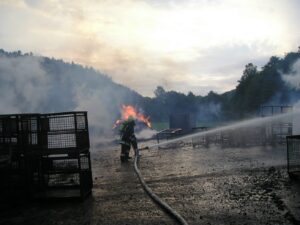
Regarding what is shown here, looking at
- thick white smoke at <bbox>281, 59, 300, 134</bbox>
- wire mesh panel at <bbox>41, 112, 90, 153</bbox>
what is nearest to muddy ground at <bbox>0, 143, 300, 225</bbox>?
wire mesh panel at <bbox>41, 112, 90, 153</bbox>

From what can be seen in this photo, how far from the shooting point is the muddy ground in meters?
7.04

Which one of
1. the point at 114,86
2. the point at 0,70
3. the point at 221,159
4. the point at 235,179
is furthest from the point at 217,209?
the point at 114,86

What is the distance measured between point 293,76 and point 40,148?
4646cm

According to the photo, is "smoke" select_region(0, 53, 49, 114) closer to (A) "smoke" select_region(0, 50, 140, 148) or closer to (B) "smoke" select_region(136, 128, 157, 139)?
(A) "smoke" select_region(0, 50, 140, 148)

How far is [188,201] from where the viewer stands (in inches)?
327

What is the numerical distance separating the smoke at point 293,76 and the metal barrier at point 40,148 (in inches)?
1555

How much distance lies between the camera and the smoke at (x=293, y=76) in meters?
45.2

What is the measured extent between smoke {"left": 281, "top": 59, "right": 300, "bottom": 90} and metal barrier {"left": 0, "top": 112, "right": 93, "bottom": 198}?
3949 centimetres

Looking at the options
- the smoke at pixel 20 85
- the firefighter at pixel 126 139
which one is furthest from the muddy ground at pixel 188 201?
the smoke at pixel 20 85

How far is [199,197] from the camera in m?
8.65

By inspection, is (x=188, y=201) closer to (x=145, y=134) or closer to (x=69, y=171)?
(x=69, y=171)

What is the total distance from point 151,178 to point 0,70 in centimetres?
2213

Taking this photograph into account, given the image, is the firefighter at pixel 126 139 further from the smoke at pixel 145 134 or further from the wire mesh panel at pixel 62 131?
the smoke at pixel 145 134

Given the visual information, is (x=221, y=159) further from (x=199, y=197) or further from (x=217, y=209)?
(x=217, y=209)
